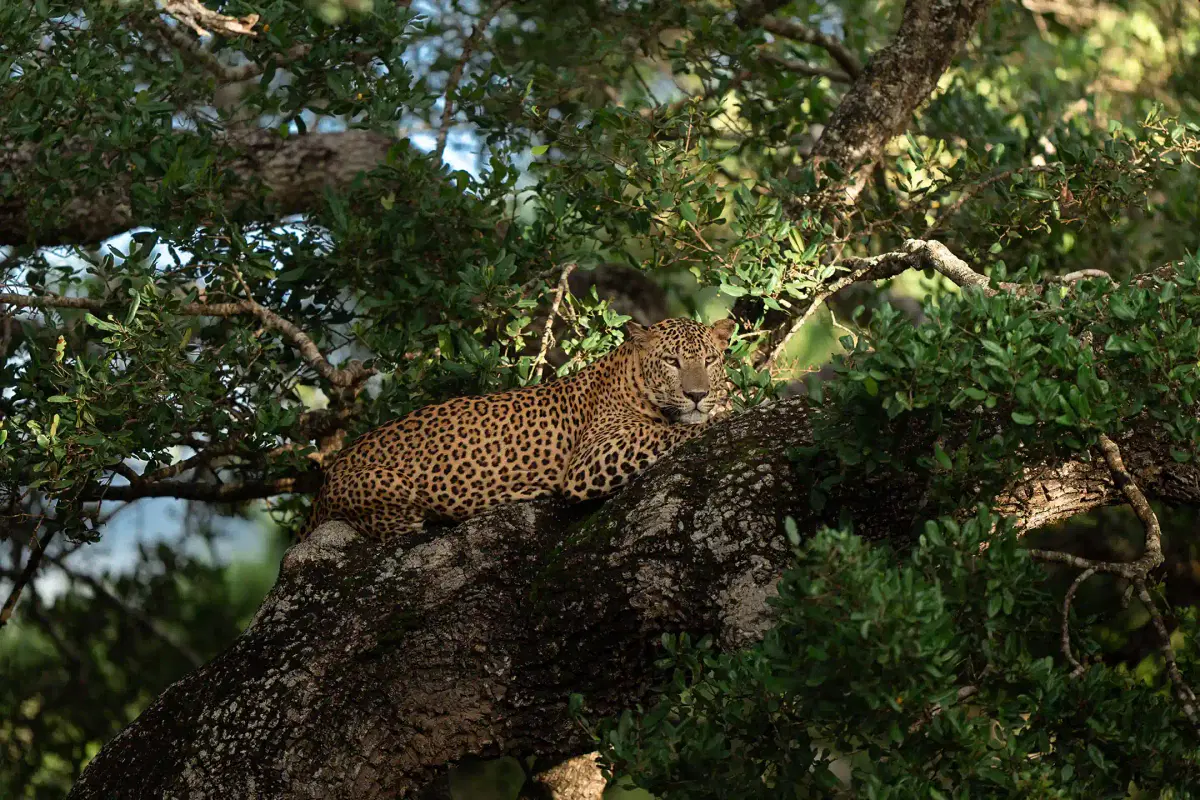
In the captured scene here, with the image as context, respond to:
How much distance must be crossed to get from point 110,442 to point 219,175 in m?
1.87

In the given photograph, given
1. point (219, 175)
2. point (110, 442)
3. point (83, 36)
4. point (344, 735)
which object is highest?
point (83, 36)

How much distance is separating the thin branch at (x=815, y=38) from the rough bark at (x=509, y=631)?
4.67 metres

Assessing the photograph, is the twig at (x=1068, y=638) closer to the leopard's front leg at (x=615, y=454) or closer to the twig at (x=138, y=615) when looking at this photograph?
the leopard's front leg at (x=615, y=454)

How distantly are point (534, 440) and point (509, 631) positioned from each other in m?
1.35

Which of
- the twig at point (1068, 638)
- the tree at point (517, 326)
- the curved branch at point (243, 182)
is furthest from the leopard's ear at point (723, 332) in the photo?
the twig at point (1068, 638)

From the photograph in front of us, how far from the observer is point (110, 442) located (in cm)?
655

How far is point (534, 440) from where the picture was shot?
7.21m

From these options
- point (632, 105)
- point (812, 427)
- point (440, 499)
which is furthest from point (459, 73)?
point (812, 427)

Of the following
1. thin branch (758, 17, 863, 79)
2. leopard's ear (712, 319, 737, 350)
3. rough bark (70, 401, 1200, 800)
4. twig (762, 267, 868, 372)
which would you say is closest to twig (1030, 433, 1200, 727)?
rough bark (70, 401, 1200, 800)

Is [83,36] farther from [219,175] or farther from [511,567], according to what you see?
[511,567]

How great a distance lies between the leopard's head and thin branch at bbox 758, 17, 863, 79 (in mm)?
3329

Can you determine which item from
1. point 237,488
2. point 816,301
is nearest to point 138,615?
point 237,488

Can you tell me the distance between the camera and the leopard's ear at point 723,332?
7754 mm

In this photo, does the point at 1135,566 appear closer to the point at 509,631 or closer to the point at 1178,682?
the point at 1178,682
